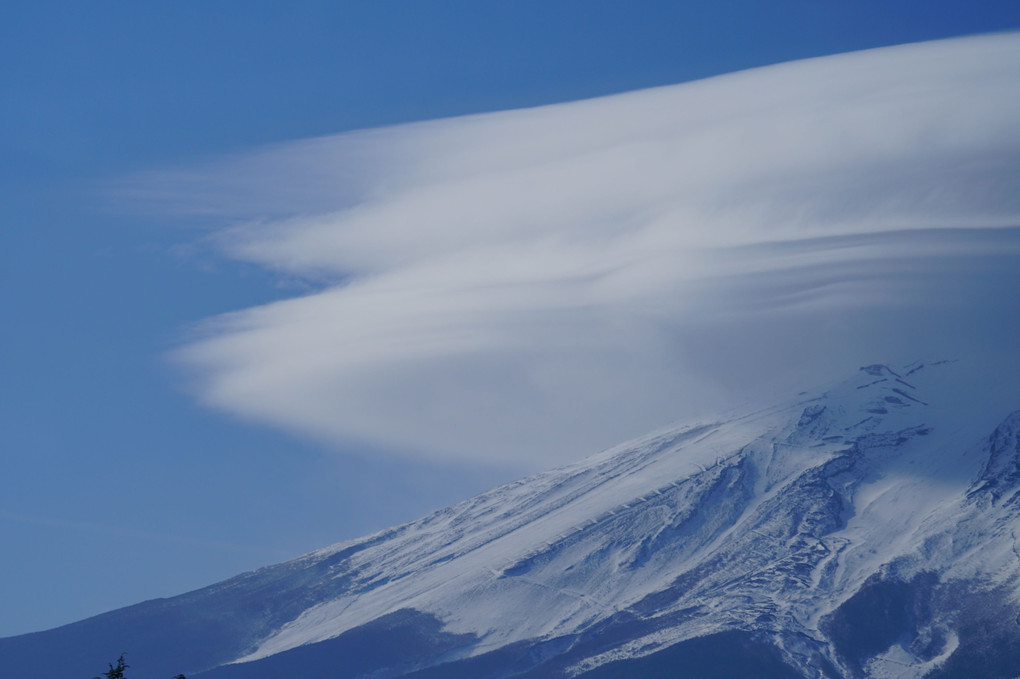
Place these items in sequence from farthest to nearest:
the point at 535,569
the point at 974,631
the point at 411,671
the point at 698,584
Result: the point at 535,569, the point at 698,584, the point at 411,671, the point at 974,631

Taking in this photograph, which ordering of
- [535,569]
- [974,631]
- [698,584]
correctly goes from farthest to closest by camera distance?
[535,569]
[698,584]
[974,631]

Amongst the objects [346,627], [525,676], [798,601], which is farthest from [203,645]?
[798,601]

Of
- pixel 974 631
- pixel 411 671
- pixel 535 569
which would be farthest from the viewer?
pixel 535 569

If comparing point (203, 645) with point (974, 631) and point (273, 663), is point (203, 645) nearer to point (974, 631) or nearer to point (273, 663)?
point (273, 663)

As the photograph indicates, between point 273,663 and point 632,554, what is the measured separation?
4997 centimetres

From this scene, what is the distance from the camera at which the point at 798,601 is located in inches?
6772

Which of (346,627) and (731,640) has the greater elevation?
(346,627)

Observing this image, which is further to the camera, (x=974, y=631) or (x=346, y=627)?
(x=346, y=627)

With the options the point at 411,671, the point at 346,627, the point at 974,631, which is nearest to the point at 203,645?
the point at 346,627

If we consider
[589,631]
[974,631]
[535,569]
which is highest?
[535,569]

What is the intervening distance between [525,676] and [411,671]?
52.4ft

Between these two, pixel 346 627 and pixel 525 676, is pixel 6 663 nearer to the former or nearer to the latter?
pixel 346 627

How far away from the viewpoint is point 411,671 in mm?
168875

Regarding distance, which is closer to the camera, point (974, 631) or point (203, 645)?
point (974, 631)
